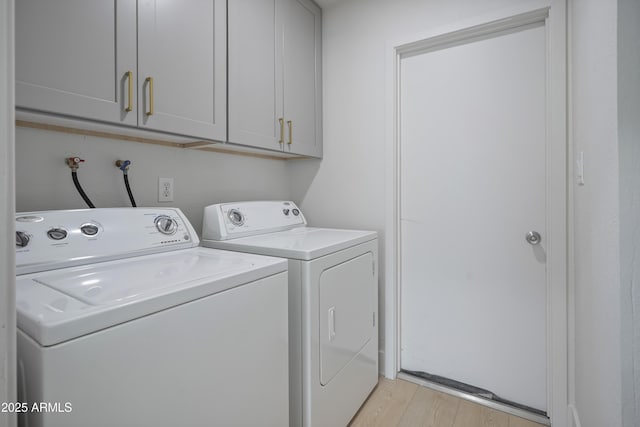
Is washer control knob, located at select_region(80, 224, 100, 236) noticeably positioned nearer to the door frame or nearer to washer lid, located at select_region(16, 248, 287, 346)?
washer lid, located at select_region(16, 248, 287, 346)

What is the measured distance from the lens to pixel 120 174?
4.62 ft

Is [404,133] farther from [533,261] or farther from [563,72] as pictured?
[533,261]

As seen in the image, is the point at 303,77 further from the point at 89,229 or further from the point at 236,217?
the point at 89,229

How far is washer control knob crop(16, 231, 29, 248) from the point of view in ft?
3.08

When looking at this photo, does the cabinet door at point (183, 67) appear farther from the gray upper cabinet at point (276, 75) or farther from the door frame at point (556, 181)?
the door frame at point (556, 181)

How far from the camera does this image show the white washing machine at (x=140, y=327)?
1.98ft

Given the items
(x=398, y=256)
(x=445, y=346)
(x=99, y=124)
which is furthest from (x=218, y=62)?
A: (x=445, y=346)

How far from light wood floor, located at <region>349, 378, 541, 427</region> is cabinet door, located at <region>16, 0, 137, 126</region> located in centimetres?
179

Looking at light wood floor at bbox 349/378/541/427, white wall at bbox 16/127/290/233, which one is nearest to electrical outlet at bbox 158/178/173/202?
white wall at bbox 16/127/290/233

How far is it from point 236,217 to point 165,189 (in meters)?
0.37

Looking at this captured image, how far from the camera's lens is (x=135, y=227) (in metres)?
1.23

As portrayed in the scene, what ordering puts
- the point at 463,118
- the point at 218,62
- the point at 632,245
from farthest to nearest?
the point at 463,118, the point at 218,62, the point at 632,245

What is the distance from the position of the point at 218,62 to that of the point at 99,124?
1.94ft

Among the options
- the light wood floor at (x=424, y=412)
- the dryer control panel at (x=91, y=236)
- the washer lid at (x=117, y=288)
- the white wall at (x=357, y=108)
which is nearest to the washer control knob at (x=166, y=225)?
the dryer control panel at (x=91, y=236)
